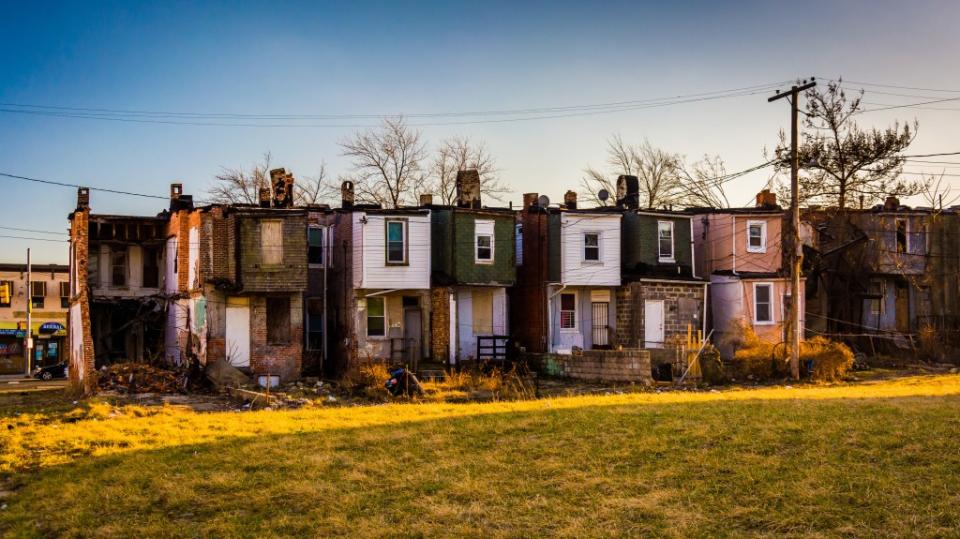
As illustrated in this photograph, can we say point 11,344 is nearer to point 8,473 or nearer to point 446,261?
point 446,261

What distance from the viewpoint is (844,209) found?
1781 inches

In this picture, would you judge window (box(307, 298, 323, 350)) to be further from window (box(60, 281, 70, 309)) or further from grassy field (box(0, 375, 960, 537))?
window (box(60, 281, 70, 309))

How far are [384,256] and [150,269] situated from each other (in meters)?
13.9

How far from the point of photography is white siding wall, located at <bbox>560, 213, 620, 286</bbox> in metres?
38.6

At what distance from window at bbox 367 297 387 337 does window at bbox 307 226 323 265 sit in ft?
12.1

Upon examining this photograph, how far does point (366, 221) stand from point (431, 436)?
19056mm

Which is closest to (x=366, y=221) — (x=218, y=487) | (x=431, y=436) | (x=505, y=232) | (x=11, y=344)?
(x=505, y=232)

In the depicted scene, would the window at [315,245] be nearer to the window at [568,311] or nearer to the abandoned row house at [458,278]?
the abandoned row house at [458,278]

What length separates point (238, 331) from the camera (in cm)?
3447

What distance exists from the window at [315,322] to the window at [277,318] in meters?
2.24

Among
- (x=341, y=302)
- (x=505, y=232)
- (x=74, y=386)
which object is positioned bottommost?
(x=74, y=386)

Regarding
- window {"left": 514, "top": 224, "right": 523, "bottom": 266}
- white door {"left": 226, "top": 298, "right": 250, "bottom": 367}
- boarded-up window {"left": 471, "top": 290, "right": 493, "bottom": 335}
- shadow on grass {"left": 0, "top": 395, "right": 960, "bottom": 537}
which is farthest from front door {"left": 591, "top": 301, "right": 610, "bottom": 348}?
shadow on grass {"left": 0, "top": 395, "right": 960, "bottom": 537}

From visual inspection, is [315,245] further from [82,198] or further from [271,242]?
[82,198]

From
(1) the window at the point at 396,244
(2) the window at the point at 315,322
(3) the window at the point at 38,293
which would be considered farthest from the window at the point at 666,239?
(3) the window at the point at 38,293
